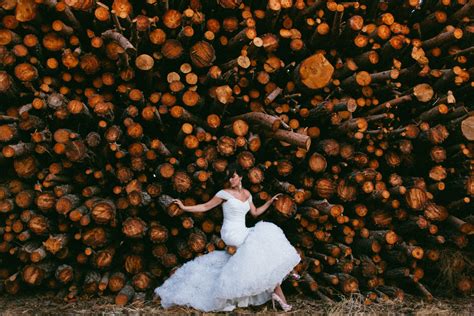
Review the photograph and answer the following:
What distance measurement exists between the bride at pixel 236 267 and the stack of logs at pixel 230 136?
0.16 meters

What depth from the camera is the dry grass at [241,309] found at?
4246 mm

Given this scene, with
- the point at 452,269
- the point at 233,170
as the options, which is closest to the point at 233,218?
the point at 233,170

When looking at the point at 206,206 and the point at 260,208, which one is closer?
the point at 206,206

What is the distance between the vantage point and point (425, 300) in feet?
15.8

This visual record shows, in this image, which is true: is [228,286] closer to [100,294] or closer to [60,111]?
[100,294]

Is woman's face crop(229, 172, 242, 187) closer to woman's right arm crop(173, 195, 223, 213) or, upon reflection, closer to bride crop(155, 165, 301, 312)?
bride crop(155, 165, 301, 312)

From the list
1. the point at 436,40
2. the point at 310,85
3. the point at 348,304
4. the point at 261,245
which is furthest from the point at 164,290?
the point at 436,40

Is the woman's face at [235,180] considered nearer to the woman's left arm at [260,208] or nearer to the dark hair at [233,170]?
the dark hair at [233,170]

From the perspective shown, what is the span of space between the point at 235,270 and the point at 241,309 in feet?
1.59

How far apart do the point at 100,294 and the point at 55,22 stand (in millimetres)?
2662

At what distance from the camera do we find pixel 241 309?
14.4 feet

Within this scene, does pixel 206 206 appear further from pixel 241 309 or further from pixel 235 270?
pixel 241 309

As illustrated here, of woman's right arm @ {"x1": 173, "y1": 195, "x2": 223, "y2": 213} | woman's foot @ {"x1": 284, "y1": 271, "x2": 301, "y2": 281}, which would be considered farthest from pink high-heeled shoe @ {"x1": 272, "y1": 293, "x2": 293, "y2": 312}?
woman's right arm @ {"x1": 173, "y1": 195, "x2": 223, "y2": 213}

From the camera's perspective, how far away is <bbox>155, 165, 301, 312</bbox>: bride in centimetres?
416
